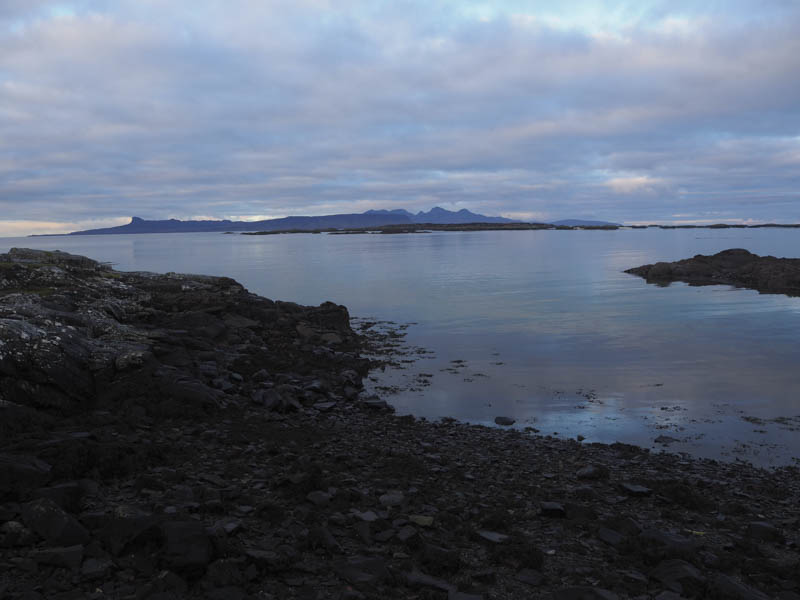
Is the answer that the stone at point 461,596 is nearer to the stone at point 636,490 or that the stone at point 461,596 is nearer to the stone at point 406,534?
the stone at point 406,534

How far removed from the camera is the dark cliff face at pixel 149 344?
13758 millimetres

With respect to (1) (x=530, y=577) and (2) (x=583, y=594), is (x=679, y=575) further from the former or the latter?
(1) (x=530, y=577)

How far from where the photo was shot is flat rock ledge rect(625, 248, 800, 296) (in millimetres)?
55031

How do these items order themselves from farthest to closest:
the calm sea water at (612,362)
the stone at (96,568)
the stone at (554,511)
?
1. the calm sea water at (612,362)
2. the stone at (554,511)
3. the stone at (96,568)

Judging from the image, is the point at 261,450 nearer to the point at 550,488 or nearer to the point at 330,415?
the point at 330,415

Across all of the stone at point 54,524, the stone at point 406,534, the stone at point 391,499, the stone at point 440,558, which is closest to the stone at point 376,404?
the stone at point 391,499

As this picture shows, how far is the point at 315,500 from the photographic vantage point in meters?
9.54

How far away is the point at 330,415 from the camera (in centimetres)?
1688

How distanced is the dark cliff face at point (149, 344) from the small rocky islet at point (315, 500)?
97 mm

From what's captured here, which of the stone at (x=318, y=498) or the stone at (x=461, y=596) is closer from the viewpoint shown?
the stone at (x=461, y=596)

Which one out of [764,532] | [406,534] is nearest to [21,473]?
[406,534]

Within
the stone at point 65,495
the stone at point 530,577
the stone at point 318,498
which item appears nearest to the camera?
the stone at point 530,577

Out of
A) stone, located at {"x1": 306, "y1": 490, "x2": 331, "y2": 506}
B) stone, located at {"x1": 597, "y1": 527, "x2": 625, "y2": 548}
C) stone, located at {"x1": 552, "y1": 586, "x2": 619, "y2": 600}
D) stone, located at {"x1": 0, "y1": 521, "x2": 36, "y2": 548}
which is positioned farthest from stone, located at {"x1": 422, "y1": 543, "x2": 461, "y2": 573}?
stone, located at {"x1": 0, "y1": 521, "x2": 36, "y2": 548}

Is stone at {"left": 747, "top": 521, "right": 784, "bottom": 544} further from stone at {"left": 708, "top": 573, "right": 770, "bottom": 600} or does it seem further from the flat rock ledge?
the flat rock ledge
